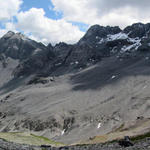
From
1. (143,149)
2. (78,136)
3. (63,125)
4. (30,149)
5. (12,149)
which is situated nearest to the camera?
(143,149)

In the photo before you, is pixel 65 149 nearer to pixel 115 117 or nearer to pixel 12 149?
pixel 12 149

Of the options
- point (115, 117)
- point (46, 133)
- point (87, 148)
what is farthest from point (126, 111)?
point (87, 148)

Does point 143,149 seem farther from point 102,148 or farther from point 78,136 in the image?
point 78,136

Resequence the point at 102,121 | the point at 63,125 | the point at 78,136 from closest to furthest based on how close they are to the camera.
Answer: the point at 78,136 → the point at 102,121 → the point at 63,125

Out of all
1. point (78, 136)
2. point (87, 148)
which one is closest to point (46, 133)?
point (78, 136)

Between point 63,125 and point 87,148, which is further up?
point 63,125

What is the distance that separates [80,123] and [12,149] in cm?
16798

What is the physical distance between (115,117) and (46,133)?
4973 cm

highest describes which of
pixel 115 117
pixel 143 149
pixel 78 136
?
pixel 115 117

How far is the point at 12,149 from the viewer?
2644 cm

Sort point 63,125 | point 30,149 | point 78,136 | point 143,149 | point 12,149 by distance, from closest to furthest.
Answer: point 143,149 < point 12,149 < point 30,149 < point 78,136 < point 63,125

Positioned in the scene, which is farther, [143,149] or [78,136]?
[78,136]

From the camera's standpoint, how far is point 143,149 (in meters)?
24.8

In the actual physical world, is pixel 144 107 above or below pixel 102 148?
above
